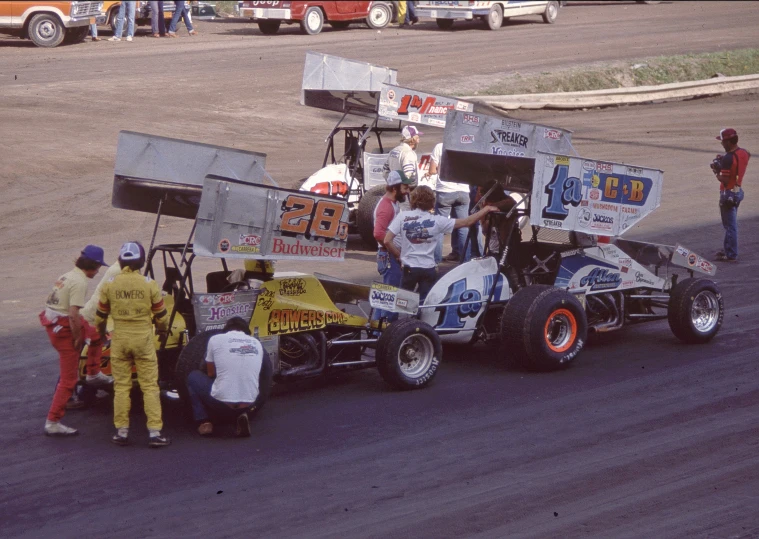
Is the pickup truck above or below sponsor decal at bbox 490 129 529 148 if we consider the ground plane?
above

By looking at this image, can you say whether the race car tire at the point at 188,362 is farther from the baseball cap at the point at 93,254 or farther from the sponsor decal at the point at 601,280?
the sponsor decal at the point at 601,280

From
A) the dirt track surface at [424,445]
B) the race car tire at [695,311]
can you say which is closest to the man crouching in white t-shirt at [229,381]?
the dirt track surface at [424,445]

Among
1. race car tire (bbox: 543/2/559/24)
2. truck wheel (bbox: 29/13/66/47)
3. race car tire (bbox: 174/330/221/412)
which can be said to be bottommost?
race car tire (bbox: 174/330/221/412)

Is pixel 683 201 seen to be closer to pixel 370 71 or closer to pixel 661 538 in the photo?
pixel 370 71

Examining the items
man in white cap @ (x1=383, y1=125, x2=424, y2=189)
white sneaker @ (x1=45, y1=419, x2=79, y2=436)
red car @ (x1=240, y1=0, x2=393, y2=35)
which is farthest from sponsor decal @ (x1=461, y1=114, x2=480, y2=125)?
red car @ (x1=240, y1=0, x2=393, y2=35)

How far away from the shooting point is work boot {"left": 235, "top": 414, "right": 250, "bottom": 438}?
8.14m

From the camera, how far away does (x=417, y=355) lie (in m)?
9.38

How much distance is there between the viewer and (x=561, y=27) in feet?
114

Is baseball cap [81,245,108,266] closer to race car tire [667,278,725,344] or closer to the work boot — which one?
the work boot

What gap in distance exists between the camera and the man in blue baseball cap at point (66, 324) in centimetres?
810

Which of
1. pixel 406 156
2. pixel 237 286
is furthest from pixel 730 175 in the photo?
pixel 237 286

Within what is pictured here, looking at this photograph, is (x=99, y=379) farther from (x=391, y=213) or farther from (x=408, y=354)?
(x=391, y=213)

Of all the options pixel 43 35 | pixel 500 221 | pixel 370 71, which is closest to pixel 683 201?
pixel 370 71

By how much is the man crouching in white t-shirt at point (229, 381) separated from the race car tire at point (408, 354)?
1257 millimetres
